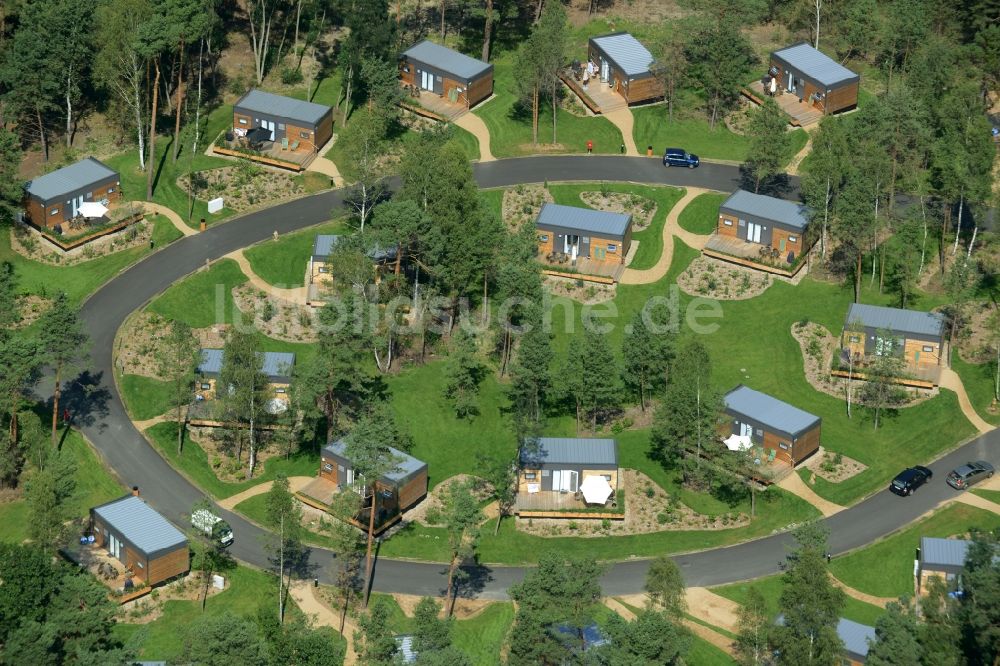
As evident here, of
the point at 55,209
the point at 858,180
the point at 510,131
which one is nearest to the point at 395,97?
the point at 510,131

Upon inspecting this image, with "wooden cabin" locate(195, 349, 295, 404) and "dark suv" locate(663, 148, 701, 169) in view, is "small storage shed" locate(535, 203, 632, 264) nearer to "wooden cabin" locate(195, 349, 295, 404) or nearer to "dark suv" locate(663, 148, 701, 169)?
"dark suv" locate(663, 148, 701, 169)

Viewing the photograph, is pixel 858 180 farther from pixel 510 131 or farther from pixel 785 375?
pixel 510 131

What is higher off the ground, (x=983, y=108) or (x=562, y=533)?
(x=983, y=108)

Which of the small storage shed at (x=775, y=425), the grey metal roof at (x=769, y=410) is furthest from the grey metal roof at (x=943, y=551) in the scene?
the grey metal roof at (x=769, y=410)

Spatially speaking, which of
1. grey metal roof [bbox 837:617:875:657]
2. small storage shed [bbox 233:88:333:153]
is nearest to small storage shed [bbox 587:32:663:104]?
small storage shed [bbox 233:88:333:153]

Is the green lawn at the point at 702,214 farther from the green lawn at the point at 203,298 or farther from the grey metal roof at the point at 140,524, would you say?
the grey metal roof at the point at 140,524

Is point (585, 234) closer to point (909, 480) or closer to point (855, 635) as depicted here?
point (909, 480)
